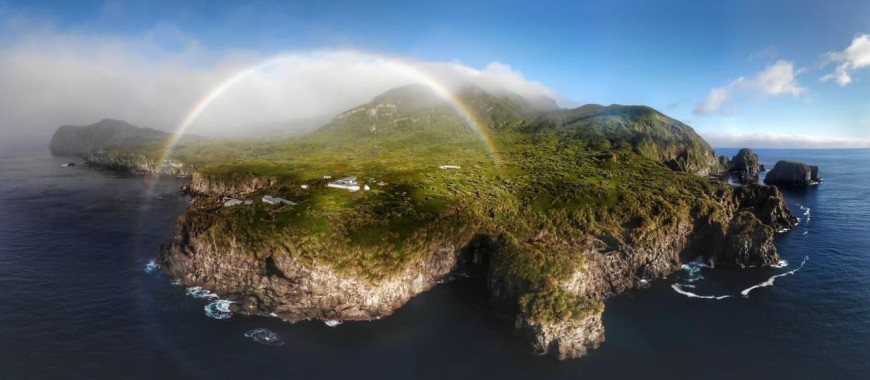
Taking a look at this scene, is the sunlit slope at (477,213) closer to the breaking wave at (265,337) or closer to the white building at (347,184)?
the white building at (347,184)

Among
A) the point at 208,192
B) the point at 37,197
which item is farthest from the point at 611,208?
the point at 37,197

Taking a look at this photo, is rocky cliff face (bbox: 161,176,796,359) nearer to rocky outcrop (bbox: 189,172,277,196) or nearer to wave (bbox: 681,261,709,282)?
wave (bbox: 681,261,709,282)

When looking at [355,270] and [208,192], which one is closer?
[355,270]

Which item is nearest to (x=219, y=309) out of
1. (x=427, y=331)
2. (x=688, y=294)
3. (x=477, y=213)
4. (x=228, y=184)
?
(x=427, y=331)

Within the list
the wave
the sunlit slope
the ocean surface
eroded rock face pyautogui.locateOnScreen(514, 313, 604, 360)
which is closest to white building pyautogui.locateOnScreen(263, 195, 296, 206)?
the sunlit slope

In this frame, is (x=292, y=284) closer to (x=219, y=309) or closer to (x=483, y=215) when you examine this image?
(x=219, y=309)

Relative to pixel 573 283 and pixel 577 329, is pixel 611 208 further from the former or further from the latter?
pixel 577 329
